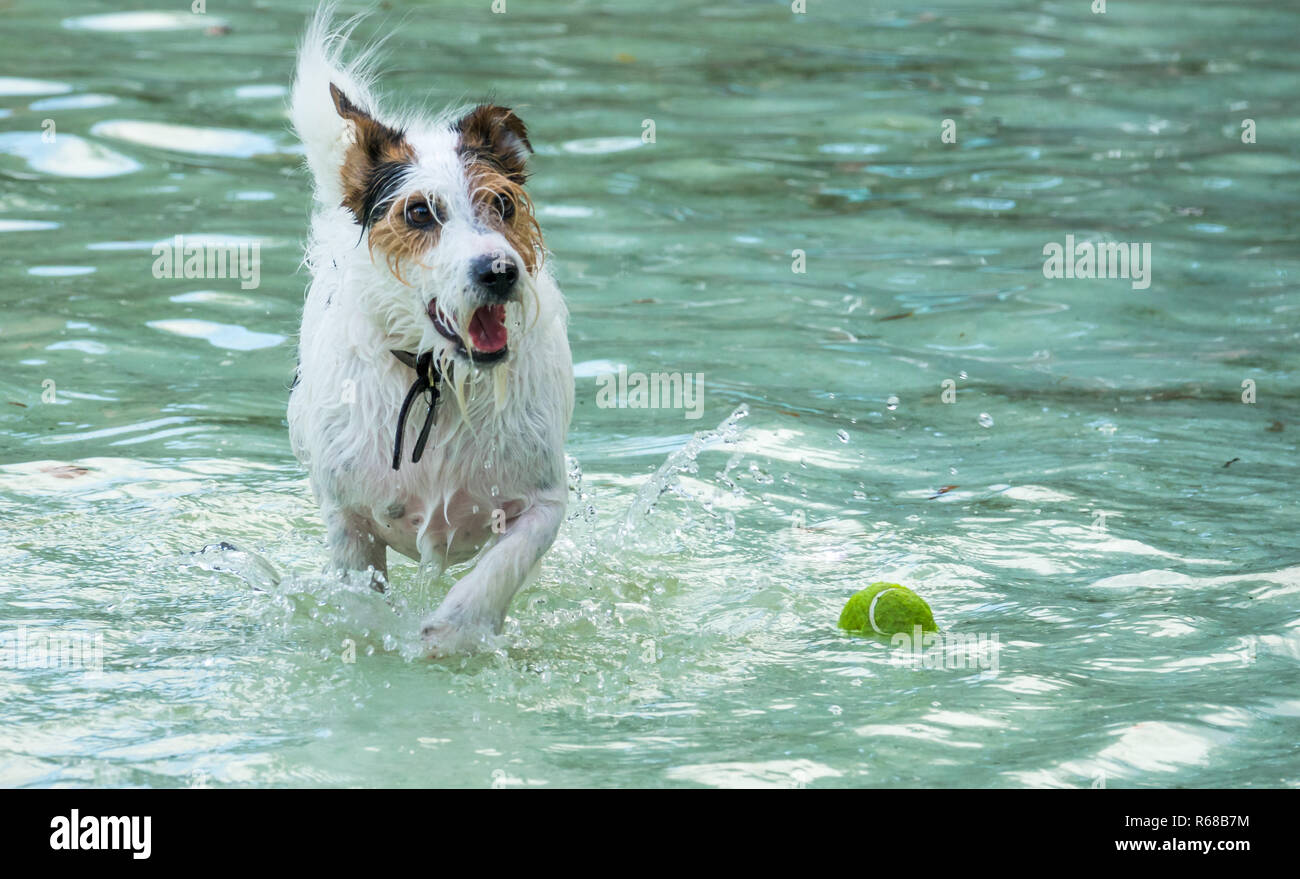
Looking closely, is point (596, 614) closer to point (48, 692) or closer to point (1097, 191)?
point (48, 692)

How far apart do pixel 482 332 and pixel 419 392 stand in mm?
364

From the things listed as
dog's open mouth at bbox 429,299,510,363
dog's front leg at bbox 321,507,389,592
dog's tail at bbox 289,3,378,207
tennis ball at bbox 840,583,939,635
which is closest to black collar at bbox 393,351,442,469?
dog's open mouth at bbox 429,299,510,363

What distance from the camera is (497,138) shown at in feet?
15.9

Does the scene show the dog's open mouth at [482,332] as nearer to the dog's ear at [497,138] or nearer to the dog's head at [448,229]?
the dog's head at [448,229]

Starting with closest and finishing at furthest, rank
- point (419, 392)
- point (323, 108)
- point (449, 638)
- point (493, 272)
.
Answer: point (493, 272) → point (449, 638) → point (419, 392) → point (323, 108)

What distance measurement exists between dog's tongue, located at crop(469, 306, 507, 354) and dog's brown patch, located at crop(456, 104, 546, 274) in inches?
7.1

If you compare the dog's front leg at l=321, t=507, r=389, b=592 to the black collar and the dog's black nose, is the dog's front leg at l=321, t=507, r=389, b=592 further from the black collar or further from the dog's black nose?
the dog's black nose

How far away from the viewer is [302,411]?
5.20 metres

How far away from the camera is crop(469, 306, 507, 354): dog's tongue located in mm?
4543

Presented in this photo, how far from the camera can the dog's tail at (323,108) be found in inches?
194

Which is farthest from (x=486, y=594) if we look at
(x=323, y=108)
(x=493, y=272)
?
(x=323, y=108)

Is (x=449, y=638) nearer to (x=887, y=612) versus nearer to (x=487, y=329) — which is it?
(x=487, y=329)

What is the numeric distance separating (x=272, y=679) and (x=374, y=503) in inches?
25.8
